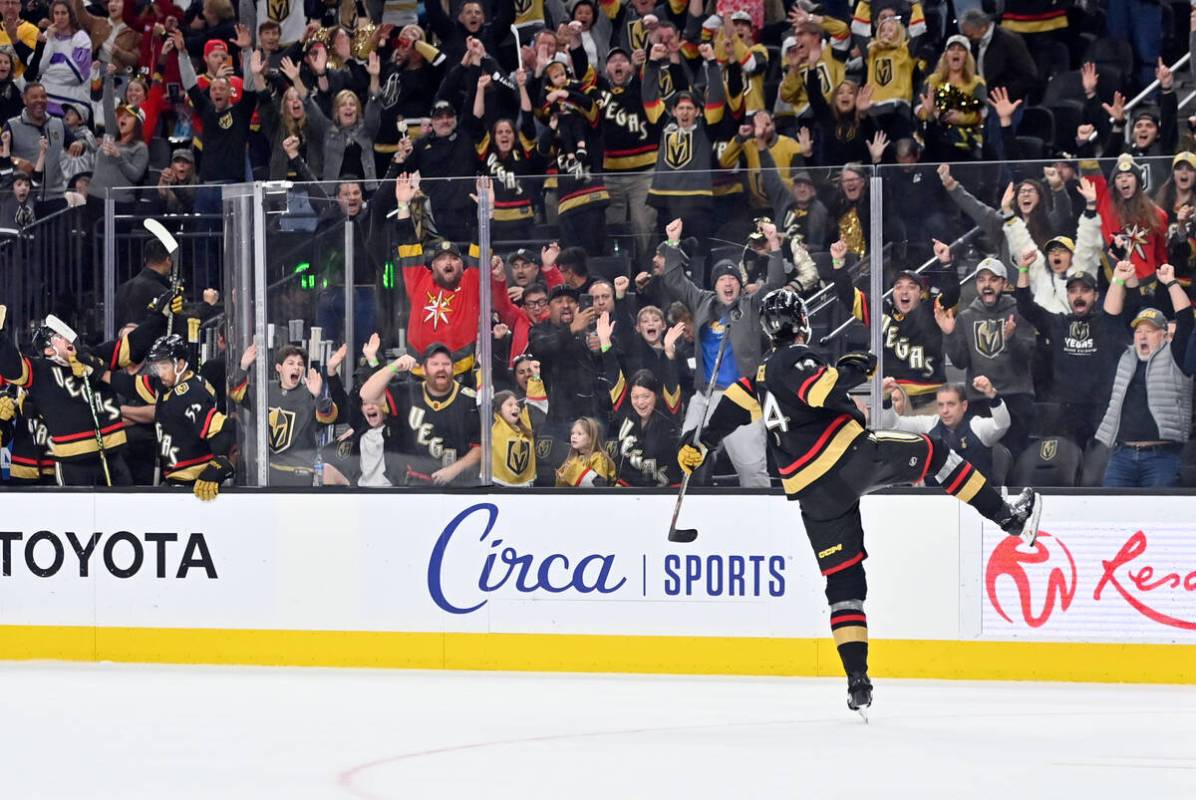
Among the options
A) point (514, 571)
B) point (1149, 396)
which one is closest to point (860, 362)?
point (1149, 396)

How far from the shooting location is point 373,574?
897 cm

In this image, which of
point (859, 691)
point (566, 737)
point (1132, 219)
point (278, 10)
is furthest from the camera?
point (278, 10)

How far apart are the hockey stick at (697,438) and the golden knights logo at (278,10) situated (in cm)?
573

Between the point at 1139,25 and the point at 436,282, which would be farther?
the point at 1139,25

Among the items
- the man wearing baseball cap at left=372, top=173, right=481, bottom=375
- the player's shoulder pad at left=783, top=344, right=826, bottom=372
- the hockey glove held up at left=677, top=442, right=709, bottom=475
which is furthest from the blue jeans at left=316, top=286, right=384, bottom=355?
the player's shoulder pad at left=783, top=344, right=826, bottom=372

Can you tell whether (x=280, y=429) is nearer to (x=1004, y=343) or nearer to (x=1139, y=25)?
(x=1004, y=343)

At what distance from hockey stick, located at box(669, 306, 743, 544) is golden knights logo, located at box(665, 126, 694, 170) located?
1.94m

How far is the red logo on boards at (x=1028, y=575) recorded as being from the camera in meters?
8.29

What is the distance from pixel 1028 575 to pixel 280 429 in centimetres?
362

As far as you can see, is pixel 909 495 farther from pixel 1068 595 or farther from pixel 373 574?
pixel 373 574

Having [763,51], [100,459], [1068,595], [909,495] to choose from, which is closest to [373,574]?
[100,459]

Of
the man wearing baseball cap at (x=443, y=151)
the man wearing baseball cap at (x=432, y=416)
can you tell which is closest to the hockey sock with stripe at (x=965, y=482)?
the man wearing baseball cap at (x=432, y=416)

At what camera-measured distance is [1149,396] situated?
820cm

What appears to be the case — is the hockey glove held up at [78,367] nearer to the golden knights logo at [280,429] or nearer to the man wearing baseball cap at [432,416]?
the golden knights logo at [280,429]
